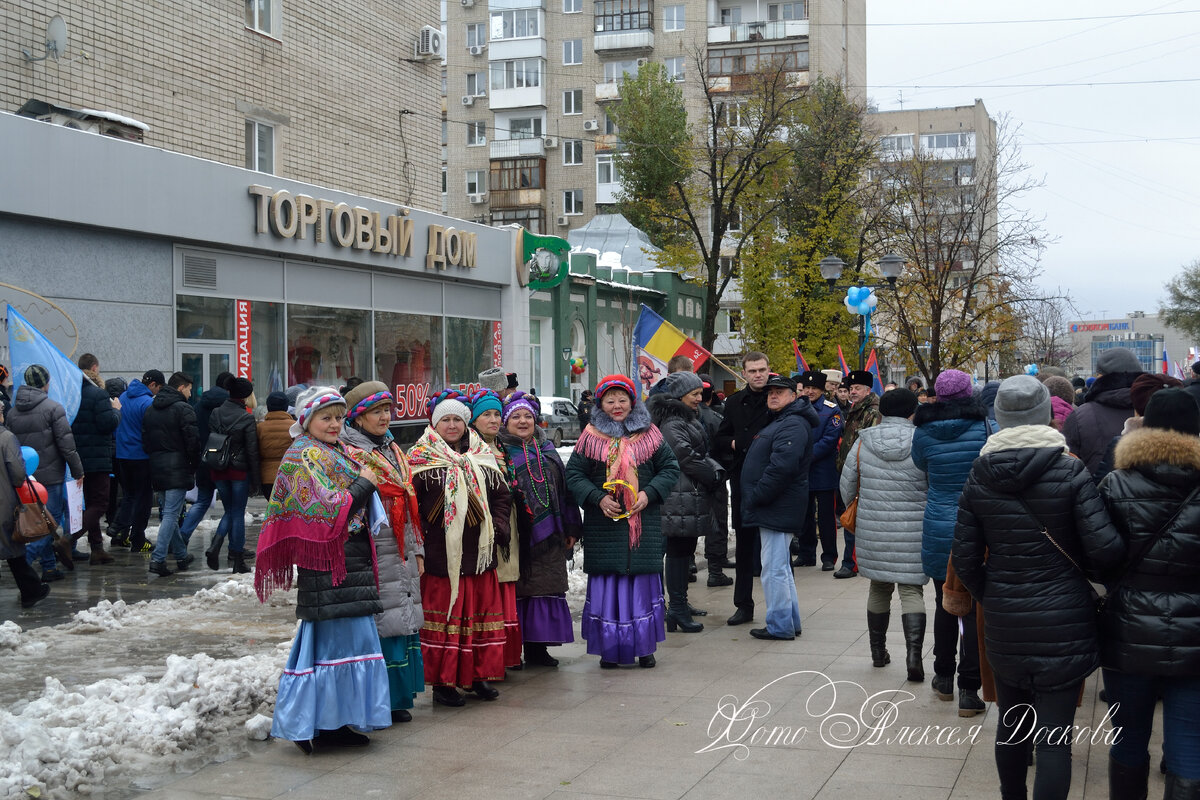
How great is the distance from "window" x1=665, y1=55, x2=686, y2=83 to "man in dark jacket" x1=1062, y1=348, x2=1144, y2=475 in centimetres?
5266

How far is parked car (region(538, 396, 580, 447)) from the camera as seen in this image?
98.9 feet

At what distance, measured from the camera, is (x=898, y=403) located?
7.78 metres

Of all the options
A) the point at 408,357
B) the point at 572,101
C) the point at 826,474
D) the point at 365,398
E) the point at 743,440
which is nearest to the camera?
the point at 365,398

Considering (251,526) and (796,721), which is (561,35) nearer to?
(251,526)

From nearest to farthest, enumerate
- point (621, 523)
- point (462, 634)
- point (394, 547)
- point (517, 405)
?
point (394, 547) → point (462, 634) → point (517, 405) → point (621, 523)

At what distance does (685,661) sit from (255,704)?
294 cm

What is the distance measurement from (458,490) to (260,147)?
1706 cm

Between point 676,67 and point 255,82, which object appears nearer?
point 255,82

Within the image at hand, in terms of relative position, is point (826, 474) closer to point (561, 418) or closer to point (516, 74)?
point (561, 418)

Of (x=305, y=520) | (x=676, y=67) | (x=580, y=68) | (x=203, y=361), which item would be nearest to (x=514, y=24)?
(x=580, y=68)

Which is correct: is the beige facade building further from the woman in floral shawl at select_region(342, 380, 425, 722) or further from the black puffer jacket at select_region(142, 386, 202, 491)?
the woman in floral shawl at select_region(342, 380, 425, 722)

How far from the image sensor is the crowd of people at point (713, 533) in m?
4.62

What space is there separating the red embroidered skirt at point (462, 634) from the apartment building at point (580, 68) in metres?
51.2

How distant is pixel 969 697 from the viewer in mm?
6773
